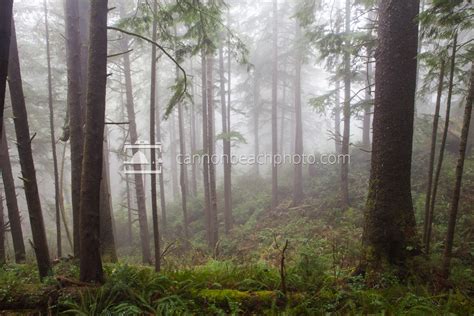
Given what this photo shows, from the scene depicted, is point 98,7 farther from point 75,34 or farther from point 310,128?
point 310,128

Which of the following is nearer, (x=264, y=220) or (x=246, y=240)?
→ (x=246, y=240)

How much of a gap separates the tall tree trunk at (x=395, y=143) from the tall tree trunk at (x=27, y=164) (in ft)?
20.3

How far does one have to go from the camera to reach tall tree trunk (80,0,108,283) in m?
4.40

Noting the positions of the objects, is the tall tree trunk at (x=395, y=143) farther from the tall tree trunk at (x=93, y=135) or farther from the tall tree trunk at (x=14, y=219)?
the tall tree trunk at (x=14, y=219)

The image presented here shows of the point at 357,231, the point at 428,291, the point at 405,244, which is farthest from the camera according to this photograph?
the point at 357,231

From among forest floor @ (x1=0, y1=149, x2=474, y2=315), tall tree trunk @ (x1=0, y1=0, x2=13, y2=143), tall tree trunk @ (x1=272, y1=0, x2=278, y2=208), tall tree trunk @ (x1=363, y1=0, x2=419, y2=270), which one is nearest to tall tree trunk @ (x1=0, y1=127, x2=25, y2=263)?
forest floor @ (x1=0, y1=149, x2=474, y2=315)

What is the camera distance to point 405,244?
208 inches

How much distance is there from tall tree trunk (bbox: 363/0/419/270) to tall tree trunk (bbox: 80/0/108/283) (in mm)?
4747

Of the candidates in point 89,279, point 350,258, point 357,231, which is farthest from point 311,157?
point 89,279

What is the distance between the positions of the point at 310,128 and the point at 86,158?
32114mm

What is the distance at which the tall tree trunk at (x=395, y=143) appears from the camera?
533cm

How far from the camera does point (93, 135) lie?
4.47 m

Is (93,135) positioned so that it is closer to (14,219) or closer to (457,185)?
(457,185)

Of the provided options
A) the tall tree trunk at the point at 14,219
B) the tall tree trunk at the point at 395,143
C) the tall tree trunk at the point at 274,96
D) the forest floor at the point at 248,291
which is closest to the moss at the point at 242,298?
the forest floor at the point at 248,291
